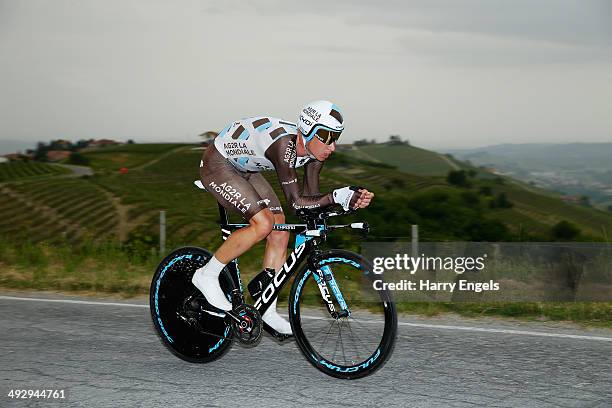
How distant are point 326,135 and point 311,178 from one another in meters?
0.44

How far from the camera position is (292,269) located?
5.24m

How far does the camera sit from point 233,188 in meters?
5.33

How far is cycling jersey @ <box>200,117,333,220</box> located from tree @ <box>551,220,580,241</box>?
23.3 m

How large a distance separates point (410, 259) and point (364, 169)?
105ft

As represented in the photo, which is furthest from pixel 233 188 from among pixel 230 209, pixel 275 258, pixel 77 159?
pixel 77 159

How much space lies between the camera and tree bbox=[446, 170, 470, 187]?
39375 millimetres

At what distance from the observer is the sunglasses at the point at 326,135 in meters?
4.86

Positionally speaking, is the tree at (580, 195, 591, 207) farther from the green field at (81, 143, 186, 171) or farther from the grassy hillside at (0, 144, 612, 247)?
the green field at (81, 143, 186, 171)

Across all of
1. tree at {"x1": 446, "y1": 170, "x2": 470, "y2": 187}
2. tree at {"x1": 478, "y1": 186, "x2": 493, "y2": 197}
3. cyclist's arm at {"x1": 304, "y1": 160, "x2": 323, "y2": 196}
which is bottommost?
cyclist's arm at {"x1": 304, "y1": 160, "x2": 323, "y2": 196}

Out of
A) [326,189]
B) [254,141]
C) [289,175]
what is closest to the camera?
[289,175]

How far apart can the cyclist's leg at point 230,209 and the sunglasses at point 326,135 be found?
2.27 feet
